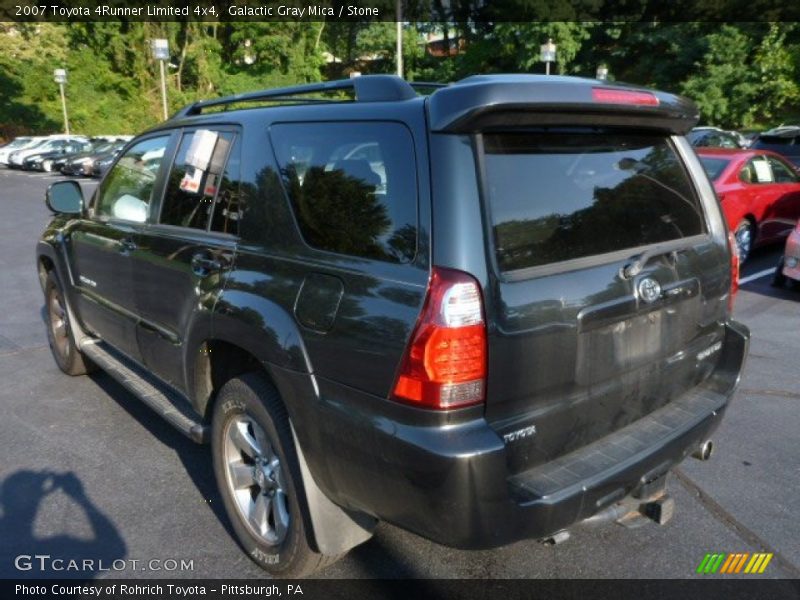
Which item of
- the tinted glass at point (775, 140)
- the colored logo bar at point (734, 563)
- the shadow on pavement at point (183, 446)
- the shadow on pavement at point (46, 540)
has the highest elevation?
the tinted glass at point (775, 140)

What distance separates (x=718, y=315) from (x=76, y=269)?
154 inches

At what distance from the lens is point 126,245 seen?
147 inches

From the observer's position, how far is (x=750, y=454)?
377 centimetres

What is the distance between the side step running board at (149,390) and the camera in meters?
3.19

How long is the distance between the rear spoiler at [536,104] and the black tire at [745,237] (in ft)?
21.9

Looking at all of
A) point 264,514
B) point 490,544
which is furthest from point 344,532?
point 490,544

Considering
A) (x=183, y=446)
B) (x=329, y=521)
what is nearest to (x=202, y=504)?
(x=183, y=446)

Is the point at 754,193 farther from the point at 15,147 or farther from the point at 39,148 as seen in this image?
the point at 15,147

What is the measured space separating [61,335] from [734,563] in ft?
15.4

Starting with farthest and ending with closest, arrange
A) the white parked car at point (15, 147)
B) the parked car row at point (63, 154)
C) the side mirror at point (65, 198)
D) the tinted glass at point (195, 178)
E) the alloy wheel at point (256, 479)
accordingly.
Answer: the white parked car at point (15, 147)
the parked car row at point (63, 154)
the side mirror at point (65, 198)
the tinted glass at point (195, 178)
the alloy wheel at point (256, 479)

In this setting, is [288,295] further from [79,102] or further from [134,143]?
[79,102]

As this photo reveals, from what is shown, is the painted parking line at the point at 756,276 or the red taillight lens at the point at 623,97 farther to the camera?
the painted parking line at the point at 756,276

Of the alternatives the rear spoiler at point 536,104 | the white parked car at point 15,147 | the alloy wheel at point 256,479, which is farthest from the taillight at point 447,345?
the white parked car at point 15,147

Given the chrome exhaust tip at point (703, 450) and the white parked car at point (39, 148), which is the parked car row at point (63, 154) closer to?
the white parked car at point (39, 148)
